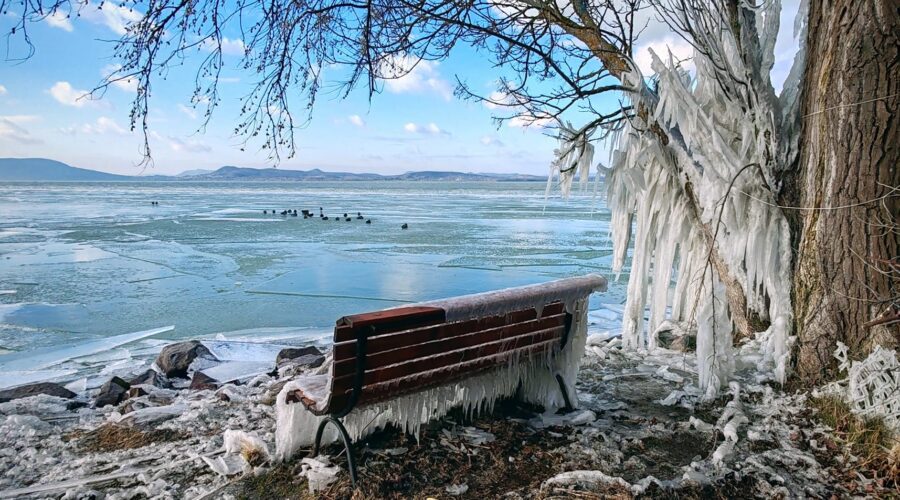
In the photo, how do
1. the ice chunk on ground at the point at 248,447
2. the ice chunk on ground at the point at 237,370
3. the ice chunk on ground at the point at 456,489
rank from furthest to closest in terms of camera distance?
the ice chunk on ground at the point at 237,370 < the ice chunk on ground at the point at 248,447 < the ice chunk on ground at the point at 456,489

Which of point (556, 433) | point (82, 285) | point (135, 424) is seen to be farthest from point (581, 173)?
point (82, 285)

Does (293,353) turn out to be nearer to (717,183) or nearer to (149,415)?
(149,415)

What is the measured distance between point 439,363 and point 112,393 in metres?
3.18

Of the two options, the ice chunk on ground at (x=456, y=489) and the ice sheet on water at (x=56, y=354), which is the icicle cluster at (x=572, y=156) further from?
the ice sheet on water at (x=56, y=354)

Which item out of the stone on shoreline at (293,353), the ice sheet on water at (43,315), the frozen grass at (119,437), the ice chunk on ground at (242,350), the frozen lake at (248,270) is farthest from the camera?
the frozen lake at (248,270)

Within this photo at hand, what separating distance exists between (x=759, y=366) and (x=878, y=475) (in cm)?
150

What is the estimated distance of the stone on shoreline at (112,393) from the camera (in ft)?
15.3

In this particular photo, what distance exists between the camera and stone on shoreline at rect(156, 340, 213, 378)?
5.90m

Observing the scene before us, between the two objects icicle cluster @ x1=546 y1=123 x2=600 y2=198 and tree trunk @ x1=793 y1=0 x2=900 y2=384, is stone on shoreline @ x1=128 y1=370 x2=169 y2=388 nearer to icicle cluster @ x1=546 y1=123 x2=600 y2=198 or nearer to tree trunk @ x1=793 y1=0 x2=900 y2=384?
icicle cluster @ x1=546 y1=123 x2=600 y2=198

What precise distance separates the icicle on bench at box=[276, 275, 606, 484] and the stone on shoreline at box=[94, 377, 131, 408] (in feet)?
7.94

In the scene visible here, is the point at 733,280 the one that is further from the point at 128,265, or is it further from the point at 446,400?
the point at 128,265

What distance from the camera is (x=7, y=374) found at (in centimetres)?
595

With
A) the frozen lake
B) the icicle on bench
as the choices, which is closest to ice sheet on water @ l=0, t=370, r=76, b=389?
the frozen lake

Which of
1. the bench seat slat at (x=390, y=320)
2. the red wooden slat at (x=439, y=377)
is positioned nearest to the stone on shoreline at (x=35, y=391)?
the red wooden slat at (x=439, y=377)
